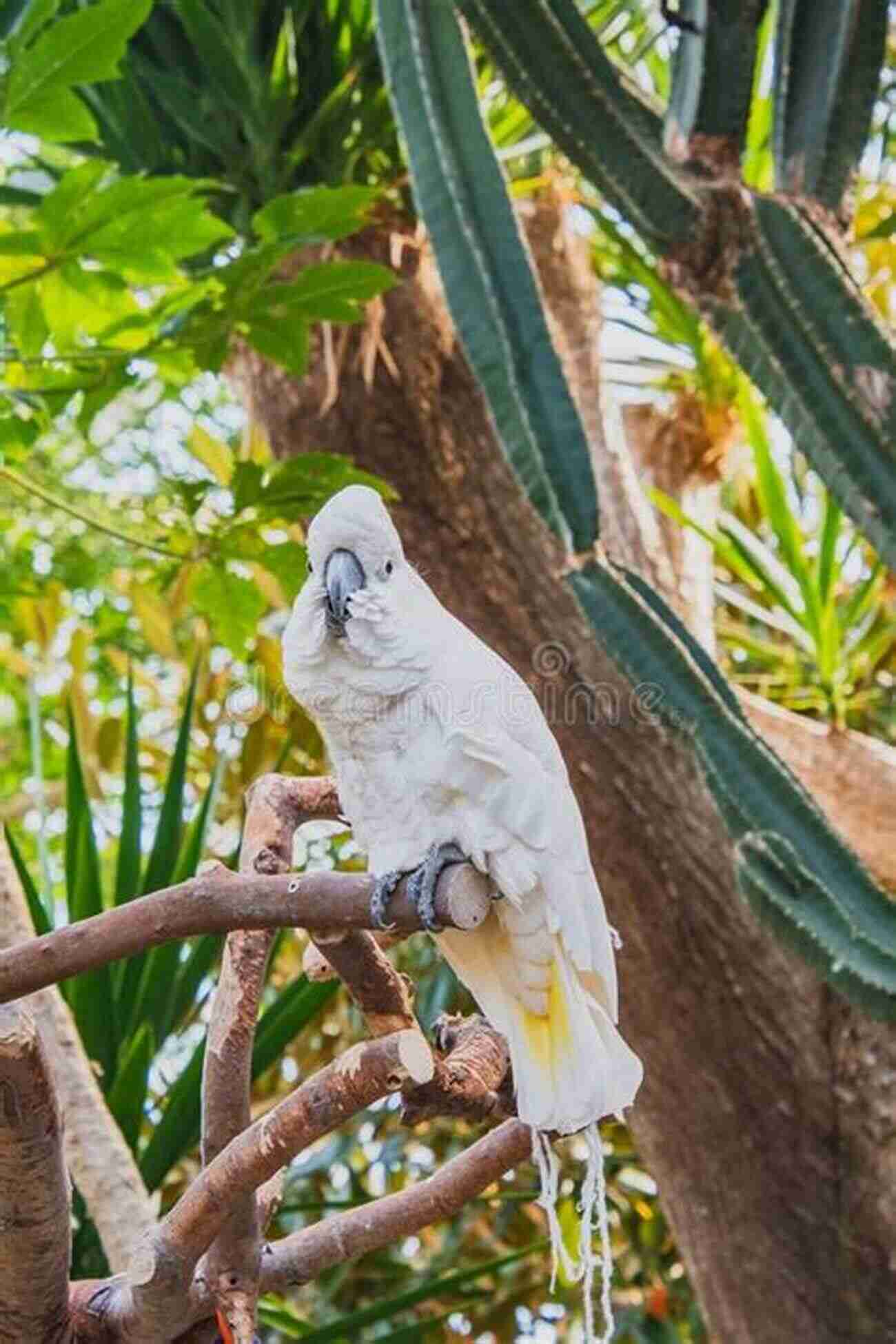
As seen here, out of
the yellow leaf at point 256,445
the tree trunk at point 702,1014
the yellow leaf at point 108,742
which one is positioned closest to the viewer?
the tree trunk at point 702,1014

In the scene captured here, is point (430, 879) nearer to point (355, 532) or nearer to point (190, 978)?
point (355, 532)

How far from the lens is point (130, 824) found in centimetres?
230

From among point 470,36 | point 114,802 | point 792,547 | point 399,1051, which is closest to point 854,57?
point 470,36

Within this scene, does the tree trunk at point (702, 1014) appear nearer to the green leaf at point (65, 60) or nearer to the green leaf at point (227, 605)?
the green leaf at point (227, 605)

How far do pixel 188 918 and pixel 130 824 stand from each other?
123 cm

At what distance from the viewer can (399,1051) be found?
1.23 m

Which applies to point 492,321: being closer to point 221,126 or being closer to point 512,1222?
point 221,126

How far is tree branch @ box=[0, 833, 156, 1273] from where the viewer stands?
5.39 ft

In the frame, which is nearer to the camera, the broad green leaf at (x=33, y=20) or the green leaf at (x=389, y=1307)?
the broad green leaf at (x=33, y=20)

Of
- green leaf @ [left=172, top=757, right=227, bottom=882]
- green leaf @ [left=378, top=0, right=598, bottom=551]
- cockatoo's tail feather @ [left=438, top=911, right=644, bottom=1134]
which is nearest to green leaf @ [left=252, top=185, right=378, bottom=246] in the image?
green leaf @ [left=378, top=0, right=598, bottom=551]

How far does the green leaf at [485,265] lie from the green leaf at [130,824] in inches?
22.6

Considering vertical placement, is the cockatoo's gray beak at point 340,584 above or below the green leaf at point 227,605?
below

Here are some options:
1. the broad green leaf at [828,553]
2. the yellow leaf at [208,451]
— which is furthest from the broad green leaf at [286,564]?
the broad green leaf at [828,553]

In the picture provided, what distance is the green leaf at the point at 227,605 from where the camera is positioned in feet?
6.82
